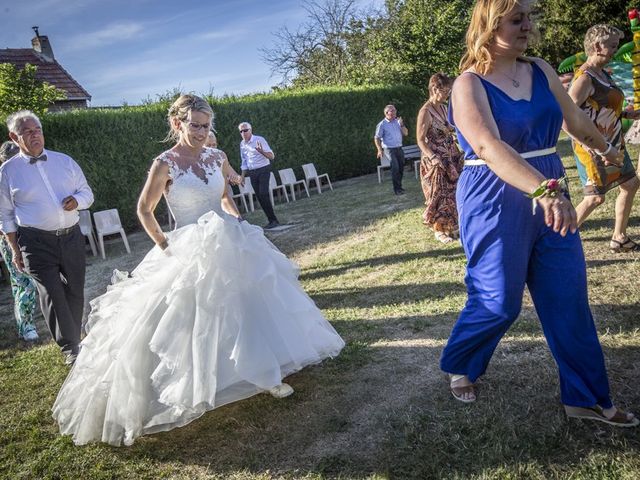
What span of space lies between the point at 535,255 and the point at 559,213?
491 millimetres

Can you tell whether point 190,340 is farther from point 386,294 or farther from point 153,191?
point 386,294

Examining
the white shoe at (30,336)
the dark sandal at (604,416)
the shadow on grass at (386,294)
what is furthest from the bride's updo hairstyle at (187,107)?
the white shoe at (30,336)

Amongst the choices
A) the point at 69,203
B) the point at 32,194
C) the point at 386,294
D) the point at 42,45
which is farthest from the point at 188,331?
the point at 42,45

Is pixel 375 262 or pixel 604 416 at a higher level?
pixel 375 262

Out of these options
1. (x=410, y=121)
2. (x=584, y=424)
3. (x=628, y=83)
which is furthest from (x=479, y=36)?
(x=628, y=83)

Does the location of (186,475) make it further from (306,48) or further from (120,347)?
(306,48)

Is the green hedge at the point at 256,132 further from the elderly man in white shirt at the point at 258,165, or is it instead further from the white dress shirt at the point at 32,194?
the white dress shirt at the point at 32,194

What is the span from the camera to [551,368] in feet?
10.7

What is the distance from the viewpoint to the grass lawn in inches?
99.0

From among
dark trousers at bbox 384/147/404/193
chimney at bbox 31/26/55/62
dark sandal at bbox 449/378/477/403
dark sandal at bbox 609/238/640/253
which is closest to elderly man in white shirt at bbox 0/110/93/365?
dark sandal at bbox 449/378/477/403

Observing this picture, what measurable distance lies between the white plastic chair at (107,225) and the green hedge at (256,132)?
153cm

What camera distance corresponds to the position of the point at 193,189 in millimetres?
3633

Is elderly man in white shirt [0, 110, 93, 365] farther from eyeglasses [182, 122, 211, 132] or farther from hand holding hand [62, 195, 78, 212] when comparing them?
eyeglasses [182, 122, 211, 132]

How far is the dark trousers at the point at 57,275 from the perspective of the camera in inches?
175
